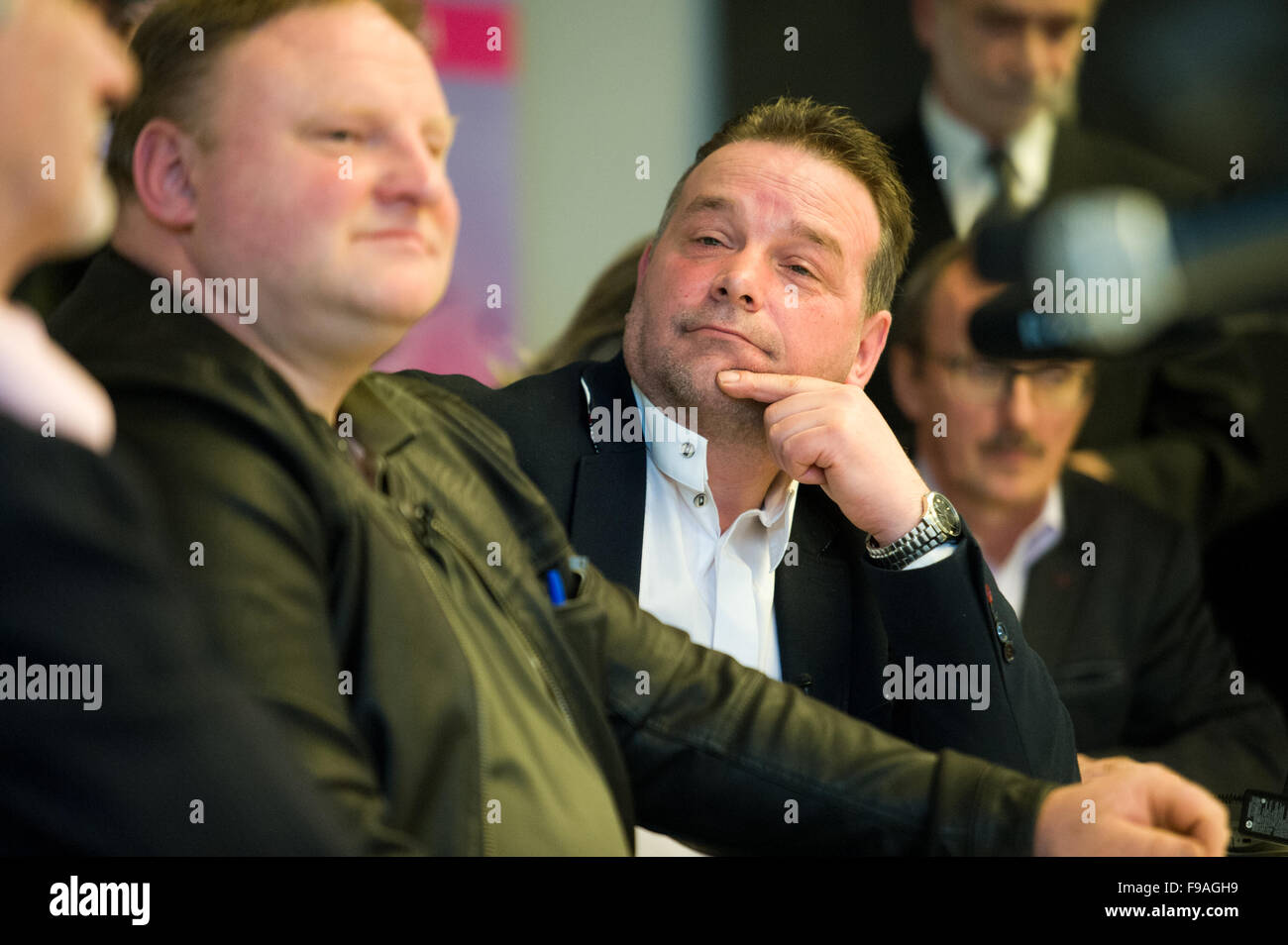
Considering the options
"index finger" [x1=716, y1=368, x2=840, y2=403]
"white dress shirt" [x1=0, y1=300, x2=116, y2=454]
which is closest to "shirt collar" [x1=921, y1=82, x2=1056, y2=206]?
"index finger" [x1=716, y1=368, x2=840, y2=403]

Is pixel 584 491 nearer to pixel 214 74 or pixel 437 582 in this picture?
pixel 437 582

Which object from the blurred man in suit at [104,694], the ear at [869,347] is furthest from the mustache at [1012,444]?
the blurred man in suit at [104,694]

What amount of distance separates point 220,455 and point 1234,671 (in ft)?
5.92

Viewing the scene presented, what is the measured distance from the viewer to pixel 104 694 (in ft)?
2.58

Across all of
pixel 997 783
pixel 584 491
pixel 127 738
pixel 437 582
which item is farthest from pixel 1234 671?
pixel 127 738

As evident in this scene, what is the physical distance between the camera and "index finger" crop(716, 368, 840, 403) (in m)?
1.43

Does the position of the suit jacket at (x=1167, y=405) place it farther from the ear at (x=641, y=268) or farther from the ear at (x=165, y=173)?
the ear at (x=165, y=173)

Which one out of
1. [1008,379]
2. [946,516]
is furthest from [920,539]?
[1008,379]

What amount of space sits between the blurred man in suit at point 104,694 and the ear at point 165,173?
228 mm

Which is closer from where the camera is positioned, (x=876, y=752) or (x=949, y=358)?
(x=876, y=752)

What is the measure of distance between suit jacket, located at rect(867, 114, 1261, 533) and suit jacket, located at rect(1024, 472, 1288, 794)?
2.7 inches

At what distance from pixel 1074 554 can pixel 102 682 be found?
1.73 meters

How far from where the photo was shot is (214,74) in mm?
1068

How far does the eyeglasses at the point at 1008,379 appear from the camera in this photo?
6.73 feet
